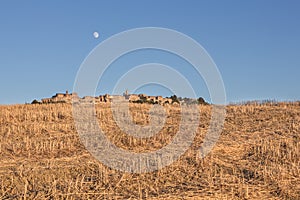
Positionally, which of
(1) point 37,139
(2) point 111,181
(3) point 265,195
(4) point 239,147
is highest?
(1) point 37,139

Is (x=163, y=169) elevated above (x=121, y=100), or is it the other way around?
(x=121, y=100)

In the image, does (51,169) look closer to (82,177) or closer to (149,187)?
(82,177)

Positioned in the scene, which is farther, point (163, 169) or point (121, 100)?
point (121, 100)

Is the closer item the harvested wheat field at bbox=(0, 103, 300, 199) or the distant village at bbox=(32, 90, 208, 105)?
the harvested wheat field at bbox=(0, 103, 300, 199)

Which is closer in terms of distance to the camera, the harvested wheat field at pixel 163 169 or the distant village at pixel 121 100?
the harvested wheat field at pixel 163 169

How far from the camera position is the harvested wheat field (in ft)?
30.8

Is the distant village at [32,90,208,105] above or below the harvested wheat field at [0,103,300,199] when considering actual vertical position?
above

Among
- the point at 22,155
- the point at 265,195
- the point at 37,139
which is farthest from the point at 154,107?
the point at 265,195

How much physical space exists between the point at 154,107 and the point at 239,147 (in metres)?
10.1

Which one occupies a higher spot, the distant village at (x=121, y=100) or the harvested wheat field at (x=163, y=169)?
the distant village at (x=121, y=100)

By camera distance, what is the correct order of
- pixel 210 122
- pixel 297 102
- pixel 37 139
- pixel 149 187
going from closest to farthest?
pixel 149 187 < pixel 37 139 < pixel 210 122 < pixel 297 102

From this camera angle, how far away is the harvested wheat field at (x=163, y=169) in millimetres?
9375

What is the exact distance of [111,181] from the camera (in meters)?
10.3

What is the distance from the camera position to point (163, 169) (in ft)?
37.4
